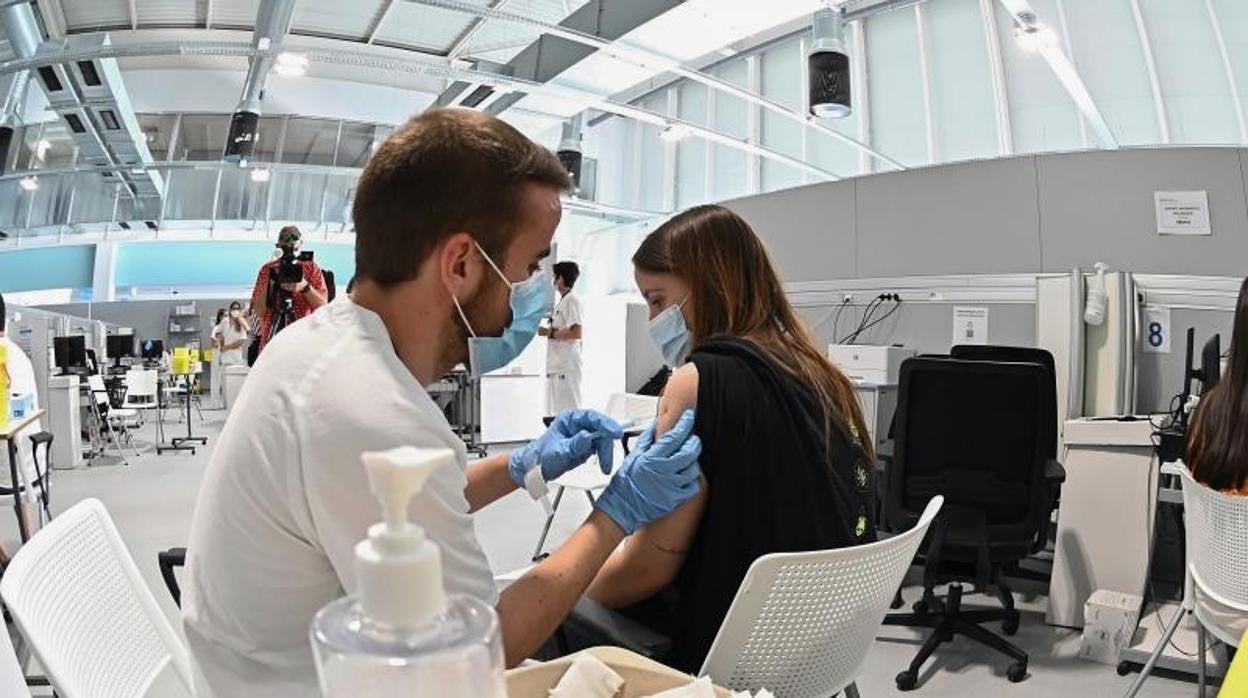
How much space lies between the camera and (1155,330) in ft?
12.5

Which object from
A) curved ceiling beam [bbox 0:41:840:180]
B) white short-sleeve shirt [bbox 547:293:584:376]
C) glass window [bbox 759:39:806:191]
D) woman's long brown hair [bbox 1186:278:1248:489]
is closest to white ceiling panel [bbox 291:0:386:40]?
curved ceiling beam [bbox 0:41:840:180]

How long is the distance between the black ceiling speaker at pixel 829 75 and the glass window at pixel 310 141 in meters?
8.99

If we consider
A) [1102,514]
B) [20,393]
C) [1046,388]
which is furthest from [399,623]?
[20,393]

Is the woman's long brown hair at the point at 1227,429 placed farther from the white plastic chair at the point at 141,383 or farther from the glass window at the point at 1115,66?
the white plastic chair at the point at 141,383

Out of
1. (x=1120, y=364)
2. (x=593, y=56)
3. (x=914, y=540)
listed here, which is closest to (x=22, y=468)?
(x=914, y=540)

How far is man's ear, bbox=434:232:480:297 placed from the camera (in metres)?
0.87

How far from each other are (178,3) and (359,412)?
28.6 feet

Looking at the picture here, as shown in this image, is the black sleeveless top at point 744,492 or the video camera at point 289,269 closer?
the black sleeveless top at point 744,492

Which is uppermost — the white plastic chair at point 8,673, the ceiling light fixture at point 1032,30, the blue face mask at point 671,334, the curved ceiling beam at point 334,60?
the curved ceiling beam at point 334,60

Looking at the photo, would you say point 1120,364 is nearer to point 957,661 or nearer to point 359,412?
point 957,661

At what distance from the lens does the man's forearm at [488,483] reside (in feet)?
4.53

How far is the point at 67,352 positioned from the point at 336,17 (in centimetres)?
408

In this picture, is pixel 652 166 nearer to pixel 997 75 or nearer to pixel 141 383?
pixel 997 75

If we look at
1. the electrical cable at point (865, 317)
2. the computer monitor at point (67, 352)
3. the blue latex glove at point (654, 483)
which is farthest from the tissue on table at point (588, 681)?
the computer monitor at point (67, 352)
